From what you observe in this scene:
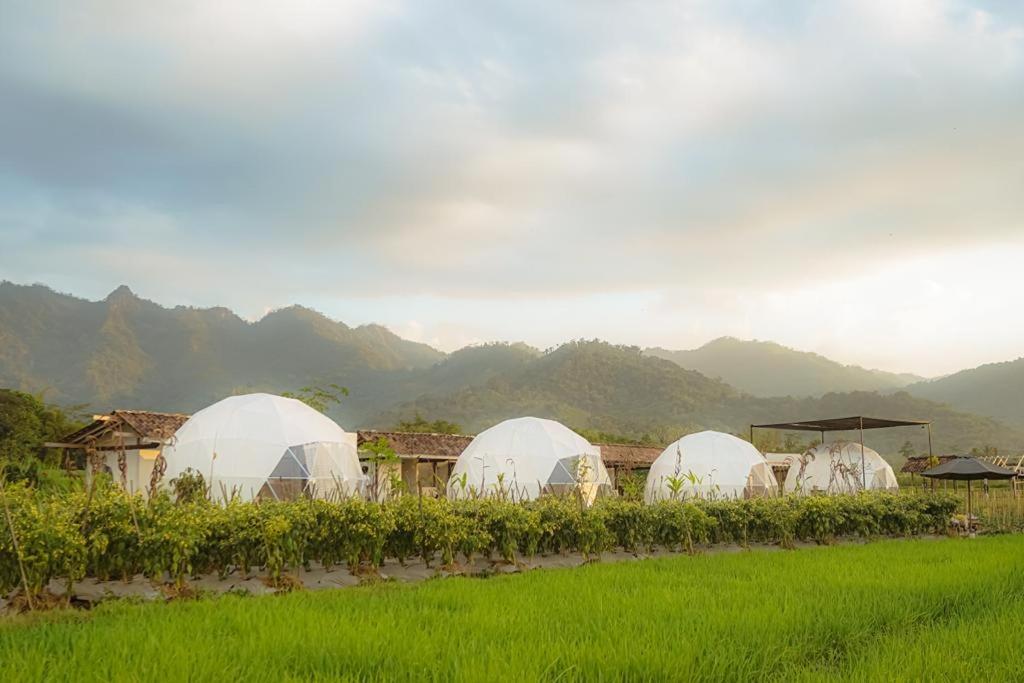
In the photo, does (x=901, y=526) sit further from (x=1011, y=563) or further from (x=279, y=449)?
(x=279, y=449)

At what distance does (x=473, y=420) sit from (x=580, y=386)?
13651mm

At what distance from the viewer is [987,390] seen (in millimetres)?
84562

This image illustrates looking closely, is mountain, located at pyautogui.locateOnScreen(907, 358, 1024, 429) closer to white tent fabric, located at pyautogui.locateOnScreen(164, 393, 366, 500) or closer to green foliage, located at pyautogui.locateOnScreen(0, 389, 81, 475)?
white tent fabric, located at pyautogui.locateOnScreen(164, 393, 366, 500)

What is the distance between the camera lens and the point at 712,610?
6.49 meters

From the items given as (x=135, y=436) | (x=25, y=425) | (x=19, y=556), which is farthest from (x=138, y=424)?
(x=19, y=556)

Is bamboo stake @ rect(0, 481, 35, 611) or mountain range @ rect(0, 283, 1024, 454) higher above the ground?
mountain range @ rect(0, 283, 1024, 454)

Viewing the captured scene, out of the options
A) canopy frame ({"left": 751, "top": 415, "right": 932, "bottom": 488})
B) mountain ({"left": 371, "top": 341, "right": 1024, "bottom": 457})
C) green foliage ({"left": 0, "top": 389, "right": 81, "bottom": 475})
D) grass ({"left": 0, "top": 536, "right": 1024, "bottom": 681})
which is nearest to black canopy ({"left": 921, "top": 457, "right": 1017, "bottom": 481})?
canopy frame ({"left": 751, "top": 415, "right": 932, "bottom": 488})

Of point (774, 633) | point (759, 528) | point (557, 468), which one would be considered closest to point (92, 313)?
point (557, 468)

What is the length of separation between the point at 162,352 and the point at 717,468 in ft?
251

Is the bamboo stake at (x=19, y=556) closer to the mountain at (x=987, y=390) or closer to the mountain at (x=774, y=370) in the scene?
the mountain at (x=987, y=390)

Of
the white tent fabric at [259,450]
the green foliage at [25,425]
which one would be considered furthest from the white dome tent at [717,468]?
the green foliage at [25,425]

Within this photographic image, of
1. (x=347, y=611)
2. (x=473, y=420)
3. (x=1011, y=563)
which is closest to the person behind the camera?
(x=347, y=611)

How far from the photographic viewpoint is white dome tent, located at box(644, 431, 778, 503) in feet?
74.1

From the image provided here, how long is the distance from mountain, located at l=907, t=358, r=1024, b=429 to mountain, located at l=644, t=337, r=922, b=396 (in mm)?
14039
